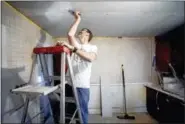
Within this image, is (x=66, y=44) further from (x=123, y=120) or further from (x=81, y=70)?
(x=123, y=120)

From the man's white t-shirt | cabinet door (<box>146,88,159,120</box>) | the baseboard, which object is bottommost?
the baseboard

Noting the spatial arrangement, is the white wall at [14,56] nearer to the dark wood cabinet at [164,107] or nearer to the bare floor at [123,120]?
the bare floor at [123,120]

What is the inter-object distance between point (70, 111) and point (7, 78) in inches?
24.5

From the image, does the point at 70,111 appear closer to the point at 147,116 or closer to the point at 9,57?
the point at 9,57

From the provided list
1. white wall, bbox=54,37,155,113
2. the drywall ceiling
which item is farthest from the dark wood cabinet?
the drywall ceiling

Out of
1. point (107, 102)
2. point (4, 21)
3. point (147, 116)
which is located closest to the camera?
point (4, 21)

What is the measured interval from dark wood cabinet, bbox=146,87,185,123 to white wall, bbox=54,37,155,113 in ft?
0.73

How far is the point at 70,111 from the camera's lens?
1527 millimetres

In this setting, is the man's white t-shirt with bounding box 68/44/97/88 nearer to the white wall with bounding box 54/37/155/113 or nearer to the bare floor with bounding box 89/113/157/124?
the bare floor with bounding box 89/113/157/124

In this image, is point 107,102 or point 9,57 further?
A: point 107,102

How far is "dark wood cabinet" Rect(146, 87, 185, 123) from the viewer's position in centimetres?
191

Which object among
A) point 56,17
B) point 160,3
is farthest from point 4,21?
point 160,3

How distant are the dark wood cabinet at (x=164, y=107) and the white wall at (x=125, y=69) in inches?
8.7

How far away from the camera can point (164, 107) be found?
7.36 feet
